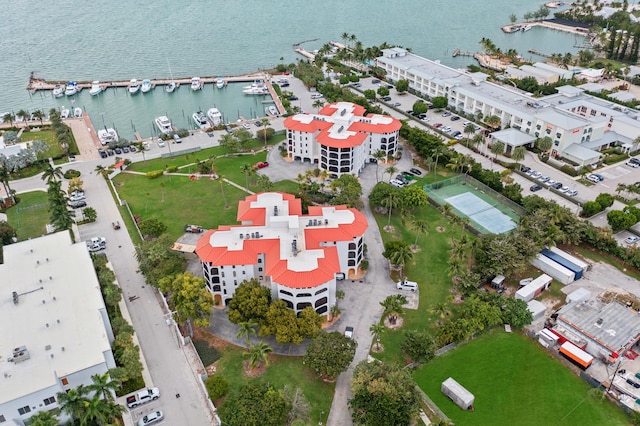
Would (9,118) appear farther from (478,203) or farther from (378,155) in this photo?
(478,203)

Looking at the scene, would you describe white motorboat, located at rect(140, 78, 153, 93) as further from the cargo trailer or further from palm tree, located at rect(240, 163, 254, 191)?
the cargo trailer

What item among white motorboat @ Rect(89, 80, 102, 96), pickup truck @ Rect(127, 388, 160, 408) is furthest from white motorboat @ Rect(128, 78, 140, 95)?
pickup truck @ Rect(127, 388, 160, 408)

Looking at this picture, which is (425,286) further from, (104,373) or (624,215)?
(104,373)

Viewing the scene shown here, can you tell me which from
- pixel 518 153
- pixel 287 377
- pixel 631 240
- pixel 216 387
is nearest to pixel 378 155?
pixel 518 153

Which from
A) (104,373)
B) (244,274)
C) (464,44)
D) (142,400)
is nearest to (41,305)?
(104,373)

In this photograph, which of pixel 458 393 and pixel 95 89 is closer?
pixel 458 393

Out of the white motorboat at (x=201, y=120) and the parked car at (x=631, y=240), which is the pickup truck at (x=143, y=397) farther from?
the white motorboat at (x=201, y=120)
